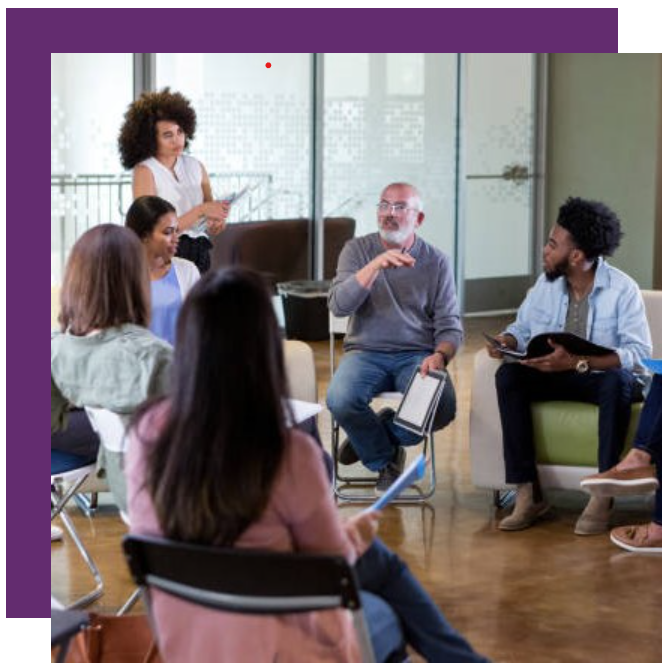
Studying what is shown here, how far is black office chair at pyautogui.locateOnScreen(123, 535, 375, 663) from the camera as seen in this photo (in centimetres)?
242

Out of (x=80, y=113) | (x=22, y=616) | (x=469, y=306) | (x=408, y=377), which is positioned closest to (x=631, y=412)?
(x=408, y=377)

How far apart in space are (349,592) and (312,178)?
8.66 metres

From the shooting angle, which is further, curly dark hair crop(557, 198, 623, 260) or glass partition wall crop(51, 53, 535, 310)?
glass partition wall crop(51, 53, 535, 310)

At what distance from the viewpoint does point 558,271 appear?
5.61m

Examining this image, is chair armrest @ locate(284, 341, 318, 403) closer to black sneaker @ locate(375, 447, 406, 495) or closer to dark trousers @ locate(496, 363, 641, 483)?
black sneaker @ locate(375, 447, 406, 495)

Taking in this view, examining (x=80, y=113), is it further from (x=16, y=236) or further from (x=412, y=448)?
(x=16, y=236)

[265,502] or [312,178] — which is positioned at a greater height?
[312,178]

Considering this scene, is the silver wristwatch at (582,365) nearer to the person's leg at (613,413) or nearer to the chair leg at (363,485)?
the person's leg at (613,413)

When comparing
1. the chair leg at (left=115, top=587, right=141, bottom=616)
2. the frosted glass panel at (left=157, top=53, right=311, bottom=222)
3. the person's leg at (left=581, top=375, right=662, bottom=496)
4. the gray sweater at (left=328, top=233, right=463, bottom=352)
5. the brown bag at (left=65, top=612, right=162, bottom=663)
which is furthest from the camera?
the frosted glass panel at (left=157, top=53, right=311, bottom=222)

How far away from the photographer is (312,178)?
10.9m

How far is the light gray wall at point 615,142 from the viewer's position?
37.3 feet

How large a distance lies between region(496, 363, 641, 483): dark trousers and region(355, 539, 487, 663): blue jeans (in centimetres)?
199

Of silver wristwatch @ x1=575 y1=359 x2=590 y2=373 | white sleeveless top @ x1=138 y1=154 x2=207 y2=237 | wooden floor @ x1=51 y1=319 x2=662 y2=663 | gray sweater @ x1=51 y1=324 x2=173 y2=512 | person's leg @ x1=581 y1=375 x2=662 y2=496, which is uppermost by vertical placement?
white sleeveless top @ x1=138 y1=154 x2=207 y2=237

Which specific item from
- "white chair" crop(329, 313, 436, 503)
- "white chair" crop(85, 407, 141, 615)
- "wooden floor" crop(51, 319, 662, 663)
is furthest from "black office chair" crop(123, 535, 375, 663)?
"white chair" crop(329, 313, 436, 503)
